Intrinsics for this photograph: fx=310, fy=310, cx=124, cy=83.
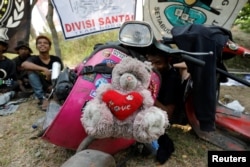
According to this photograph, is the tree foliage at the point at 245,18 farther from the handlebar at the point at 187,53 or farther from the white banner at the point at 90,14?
the handlebar at the point at 187,53

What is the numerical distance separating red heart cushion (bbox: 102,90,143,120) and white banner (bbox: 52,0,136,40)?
8.34 ft

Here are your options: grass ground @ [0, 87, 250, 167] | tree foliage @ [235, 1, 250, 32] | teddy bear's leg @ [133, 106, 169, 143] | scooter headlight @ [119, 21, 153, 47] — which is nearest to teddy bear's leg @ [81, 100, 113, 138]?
teddy bear's leg @ [133, 106, 169, 143]

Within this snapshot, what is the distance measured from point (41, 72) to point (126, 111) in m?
2.22

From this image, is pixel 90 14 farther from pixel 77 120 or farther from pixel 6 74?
pixel 77 120

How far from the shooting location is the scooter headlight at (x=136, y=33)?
1980mm

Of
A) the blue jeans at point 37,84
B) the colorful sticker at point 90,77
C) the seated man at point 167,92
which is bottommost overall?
the blue jeans at point 37,84

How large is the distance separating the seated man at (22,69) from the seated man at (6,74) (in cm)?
9

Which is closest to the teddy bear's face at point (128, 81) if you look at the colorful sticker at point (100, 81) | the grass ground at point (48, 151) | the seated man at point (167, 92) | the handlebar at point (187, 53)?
the colorful sticker at point (100, 81)

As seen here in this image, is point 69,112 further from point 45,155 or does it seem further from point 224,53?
point 224,53

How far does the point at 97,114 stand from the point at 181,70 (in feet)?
4.69

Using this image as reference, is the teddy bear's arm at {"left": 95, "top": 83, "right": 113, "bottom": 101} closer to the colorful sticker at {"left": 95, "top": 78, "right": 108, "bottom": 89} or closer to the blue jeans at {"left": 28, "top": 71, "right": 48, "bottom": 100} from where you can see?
the colorful sticker at {"left": 95, "top": 78, "right": 108, "bottom": 89}

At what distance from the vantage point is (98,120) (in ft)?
5.37

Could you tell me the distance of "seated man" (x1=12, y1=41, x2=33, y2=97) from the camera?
3965 mm

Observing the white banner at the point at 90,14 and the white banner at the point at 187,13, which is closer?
the white banner at the point at 90,14
